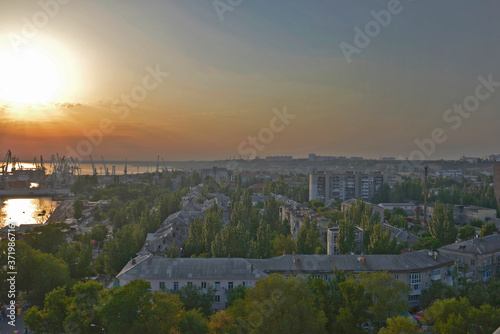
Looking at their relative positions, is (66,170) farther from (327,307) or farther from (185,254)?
(327,307)

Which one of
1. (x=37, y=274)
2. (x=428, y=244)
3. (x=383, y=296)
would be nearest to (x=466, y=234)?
(x=428, y=244)

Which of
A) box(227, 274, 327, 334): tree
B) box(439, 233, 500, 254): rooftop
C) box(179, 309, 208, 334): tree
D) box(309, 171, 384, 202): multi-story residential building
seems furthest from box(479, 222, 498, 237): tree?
box(309, 171, 384, 202): multi-story residential building

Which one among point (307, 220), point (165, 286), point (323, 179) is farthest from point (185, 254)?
point (323, 179)

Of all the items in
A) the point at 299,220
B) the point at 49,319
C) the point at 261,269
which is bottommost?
the point at 49,319

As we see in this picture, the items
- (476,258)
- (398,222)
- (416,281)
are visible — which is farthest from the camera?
(398,222)

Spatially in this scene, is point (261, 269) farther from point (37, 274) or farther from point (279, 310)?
point (37, 274)

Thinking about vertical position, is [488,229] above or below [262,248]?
above

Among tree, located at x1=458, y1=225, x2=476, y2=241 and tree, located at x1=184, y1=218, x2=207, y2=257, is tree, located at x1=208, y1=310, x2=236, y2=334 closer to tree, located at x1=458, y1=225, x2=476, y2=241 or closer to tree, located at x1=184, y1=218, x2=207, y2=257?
tree, located at x1=184, y1=218, x2=207, y2=257
